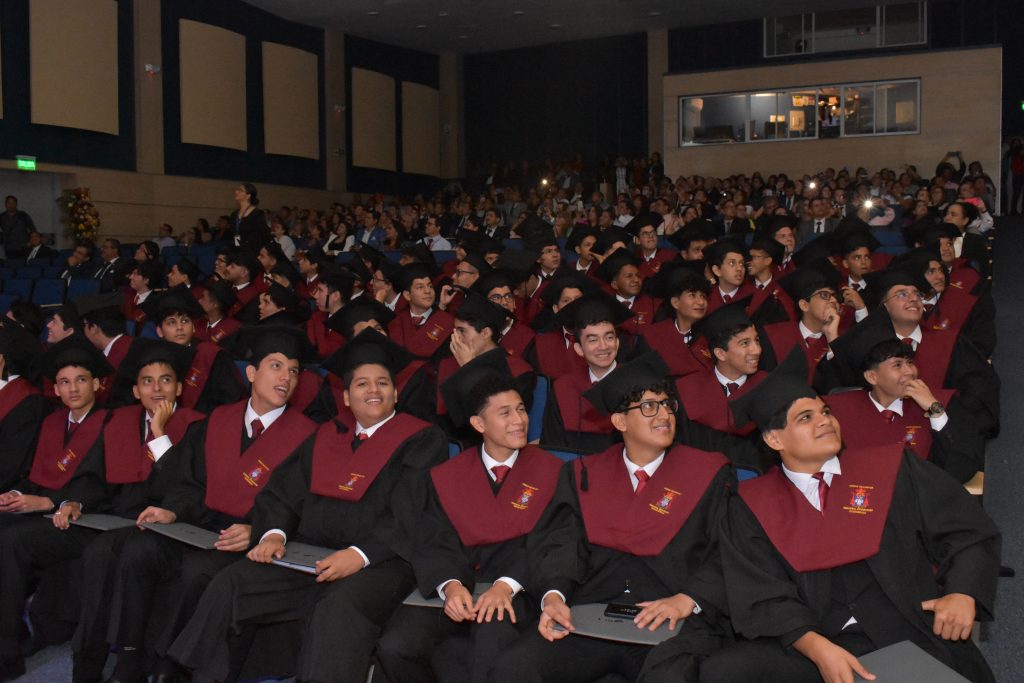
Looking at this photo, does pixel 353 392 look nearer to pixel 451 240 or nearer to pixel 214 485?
pixel 214 485

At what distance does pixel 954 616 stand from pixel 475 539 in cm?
170

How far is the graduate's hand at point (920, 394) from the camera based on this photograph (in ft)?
13.3

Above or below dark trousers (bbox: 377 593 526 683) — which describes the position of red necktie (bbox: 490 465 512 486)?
above

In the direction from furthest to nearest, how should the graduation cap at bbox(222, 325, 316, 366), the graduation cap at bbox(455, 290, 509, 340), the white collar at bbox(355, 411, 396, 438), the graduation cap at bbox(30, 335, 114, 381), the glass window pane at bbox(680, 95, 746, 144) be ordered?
the glass window pane at bbox(680, 95, 746, 144) < the graduation cap at bbox(455, 290, 509, 340) < the graduation cap at bbox(30, 335, 114, 381) < the graduation cap at bbox(222, 325, 316, 366) < the white collar at bbox(355, 411, 396, 438)

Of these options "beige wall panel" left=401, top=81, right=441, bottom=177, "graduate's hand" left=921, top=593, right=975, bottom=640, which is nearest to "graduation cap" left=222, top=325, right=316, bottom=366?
"graduate's hand" left=921, top=593, right=975, bottom=640

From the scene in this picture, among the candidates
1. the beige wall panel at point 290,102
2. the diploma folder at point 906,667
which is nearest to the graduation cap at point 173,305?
the diploma folder at point 906,667

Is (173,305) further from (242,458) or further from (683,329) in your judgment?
(683,329)

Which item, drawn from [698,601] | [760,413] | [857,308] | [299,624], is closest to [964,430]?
[760,413]

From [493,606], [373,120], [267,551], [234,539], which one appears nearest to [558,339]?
[234,539]

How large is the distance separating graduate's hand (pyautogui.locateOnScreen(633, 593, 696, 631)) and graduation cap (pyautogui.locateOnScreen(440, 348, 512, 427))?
116 cm

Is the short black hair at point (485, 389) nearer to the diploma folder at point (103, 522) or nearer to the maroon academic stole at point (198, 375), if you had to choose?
the diploma folder at point (103, 522)

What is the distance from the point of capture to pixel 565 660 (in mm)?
3369

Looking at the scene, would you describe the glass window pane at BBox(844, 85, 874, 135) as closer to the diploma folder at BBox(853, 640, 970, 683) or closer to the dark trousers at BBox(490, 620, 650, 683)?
the dark trousers at BBox(490, 620, 650, 683)

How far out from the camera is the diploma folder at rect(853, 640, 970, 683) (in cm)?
268
